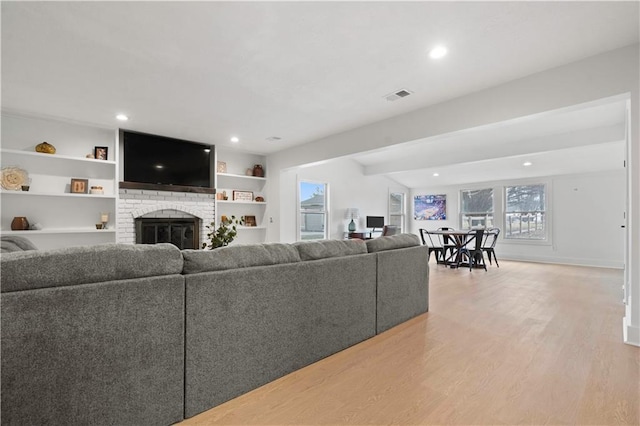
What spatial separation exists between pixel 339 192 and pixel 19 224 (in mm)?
6151

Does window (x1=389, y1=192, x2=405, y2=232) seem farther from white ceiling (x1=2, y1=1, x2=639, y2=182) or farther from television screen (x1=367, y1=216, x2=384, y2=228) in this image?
white ceiling (x1=2, y1=1, x2=639, y2=182)

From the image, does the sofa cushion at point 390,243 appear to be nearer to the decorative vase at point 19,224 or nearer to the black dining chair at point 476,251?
the black dining chair at point 476,251

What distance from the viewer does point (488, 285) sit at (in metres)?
4.96

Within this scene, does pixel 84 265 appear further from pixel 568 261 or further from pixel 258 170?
pixel 568 261

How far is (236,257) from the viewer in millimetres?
1887

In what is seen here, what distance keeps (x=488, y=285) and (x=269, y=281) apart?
14.1 ft

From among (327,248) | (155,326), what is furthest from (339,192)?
(155,326)

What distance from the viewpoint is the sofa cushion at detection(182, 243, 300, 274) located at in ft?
5.62

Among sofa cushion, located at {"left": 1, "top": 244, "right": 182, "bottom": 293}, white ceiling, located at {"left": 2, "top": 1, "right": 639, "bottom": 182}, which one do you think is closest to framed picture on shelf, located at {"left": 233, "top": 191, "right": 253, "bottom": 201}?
white ceiling, located at {"left": 2, "top": 1, "right": 639, "bottom": 182}

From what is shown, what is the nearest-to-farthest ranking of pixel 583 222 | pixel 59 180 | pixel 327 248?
1. pixel 327 248
2. pixel 59 180
3. pixel 583 222

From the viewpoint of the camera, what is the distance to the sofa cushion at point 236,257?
67.5 inches

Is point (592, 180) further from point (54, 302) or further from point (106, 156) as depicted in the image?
point (106, 156)

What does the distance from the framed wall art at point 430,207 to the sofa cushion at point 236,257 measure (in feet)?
27.4

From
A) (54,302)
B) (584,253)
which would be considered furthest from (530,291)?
(54,302)
